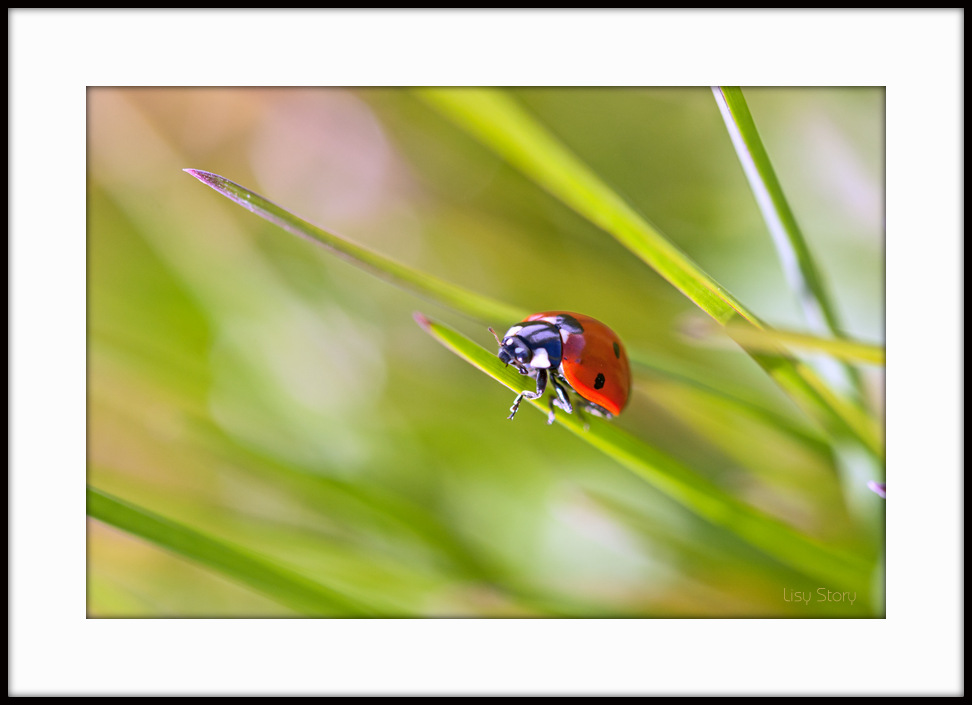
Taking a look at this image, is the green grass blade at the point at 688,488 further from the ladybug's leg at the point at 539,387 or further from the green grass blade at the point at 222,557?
the green grass blade at the point at 222,557

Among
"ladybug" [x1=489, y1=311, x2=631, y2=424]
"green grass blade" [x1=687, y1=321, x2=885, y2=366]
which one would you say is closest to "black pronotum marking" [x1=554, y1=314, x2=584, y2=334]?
"ladybug" [x1=489, y1=311, x2=631, y2=424]

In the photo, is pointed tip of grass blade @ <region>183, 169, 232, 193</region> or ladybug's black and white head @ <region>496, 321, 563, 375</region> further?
ladybug's black and white head @ <region>496, 321, 563, 375</region>

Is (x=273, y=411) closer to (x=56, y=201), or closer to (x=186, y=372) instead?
(x=186, y=372)

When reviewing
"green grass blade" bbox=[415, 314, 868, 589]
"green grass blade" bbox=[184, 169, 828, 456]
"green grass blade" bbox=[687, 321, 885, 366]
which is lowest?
"green grass blade" bbox=[415, 314, 868, 589]

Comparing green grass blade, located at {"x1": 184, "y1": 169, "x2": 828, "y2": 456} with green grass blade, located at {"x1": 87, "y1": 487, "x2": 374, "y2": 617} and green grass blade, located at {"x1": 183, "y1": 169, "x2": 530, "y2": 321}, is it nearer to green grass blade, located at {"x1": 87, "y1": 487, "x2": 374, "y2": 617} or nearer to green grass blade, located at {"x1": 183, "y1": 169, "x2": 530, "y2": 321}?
green grass blade, located at {"x1": 183, "y1": 169, "x2": 530, "y2": 321}

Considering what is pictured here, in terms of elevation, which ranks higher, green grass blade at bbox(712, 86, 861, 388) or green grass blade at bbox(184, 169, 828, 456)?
green grass blade at bbox(712, 86, 861, 388)

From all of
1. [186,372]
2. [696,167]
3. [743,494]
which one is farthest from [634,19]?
[186,372]

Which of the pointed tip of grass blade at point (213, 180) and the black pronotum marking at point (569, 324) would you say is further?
the black pronotum marking at point (569, 324)

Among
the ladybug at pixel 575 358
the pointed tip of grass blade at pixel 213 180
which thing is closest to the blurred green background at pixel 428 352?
the ladybug at pixel 575 358
